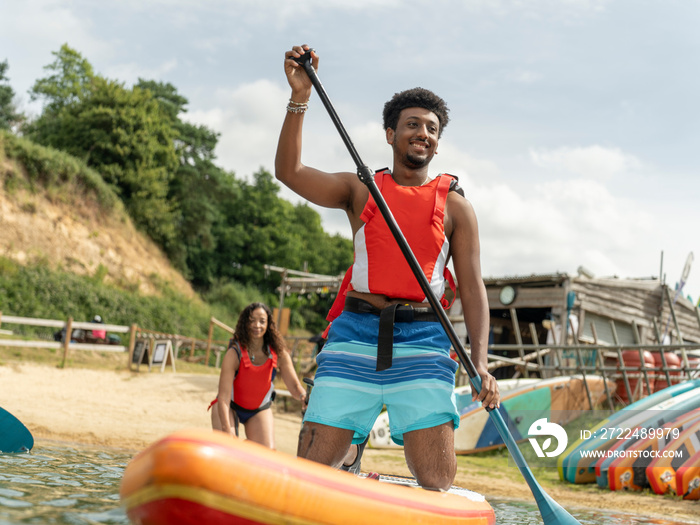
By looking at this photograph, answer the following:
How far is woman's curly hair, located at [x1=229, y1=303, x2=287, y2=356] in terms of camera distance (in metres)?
5.68

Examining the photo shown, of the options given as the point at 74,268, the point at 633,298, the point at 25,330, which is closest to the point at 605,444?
the point at 633,298

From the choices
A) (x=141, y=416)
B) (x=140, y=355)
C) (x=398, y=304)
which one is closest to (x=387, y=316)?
(x=398, y=304)

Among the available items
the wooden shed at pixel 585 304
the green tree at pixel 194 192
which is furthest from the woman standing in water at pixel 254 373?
the green tree at pixel 194 192

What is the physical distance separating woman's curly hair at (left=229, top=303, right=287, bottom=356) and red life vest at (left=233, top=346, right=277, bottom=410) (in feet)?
0.34

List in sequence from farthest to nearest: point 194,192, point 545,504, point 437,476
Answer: point 194,192 < point 545,504 < point 437,476

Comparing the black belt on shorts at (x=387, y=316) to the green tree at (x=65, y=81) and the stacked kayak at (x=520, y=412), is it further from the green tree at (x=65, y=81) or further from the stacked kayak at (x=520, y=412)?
the green tree at (x=65, y=81)

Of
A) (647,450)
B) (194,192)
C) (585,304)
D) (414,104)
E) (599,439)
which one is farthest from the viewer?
(194,192)

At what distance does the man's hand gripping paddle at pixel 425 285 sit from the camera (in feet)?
8.99

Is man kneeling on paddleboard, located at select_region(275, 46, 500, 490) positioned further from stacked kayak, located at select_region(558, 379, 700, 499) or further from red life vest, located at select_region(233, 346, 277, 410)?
stacked kayak, located at select_region(558, 379, 700, 499)

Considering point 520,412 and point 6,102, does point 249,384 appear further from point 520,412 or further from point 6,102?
point 6,102

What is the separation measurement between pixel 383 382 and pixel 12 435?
11.7ft

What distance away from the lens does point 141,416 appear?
10.4 m

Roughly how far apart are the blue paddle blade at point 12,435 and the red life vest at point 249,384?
1646mm

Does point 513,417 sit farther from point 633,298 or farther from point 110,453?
point 633,298
